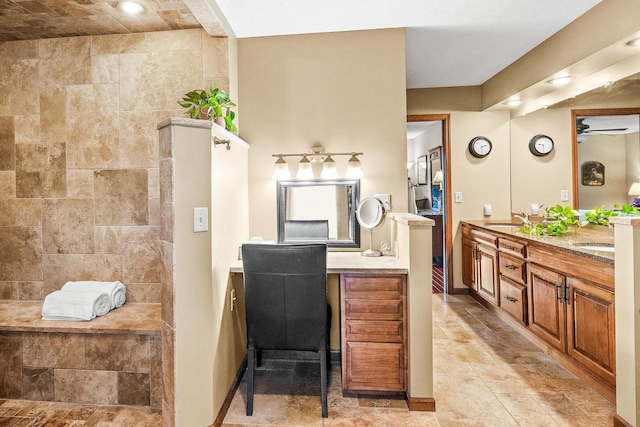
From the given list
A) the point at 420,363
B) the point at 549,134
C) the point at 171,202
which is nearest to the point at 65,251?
the point at 171,202

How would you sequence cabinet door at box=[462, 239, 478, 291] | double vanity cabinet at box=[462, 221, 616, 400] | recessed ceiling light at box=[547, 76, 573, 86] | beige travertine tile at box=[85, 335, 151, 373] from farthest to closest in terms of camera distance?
cabinet door at box=[462, 239, 478, 291], recessed ceiling light at box=[547, 76, 573, 86], beige travertine tile at box=[85, 335, 151, 373], double vanity cabinet at box=[462, 221, 616, 400]

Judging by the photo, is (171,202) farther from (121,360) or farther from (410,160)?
(410,160)

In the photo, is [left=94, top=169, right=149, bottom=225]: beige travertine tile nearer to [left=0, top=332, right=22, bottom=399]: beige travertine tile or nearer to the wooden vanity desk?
[left=0, top=332, right=22, bottom=399]: beige travertine tile

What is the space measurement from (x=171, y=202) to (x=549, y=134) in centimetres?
360

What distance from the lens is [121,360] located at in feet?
7.32

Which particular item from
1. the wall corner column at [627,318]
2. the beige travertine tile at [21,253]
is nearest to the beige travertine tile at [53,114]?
the beige travertine tile at [21,253]

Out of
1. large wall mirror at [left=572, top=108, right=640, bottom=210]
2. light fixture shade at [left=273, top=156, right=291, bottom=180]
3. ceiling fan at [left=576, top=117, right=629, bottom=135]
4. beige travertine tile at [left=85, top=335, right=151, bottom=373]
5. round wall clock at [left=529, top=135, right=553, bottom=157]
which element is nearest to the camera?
beige travertine tile at [left=85, top=335, right=151, bottom=373]

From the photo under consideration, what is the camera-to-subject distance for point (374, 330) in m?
2.19

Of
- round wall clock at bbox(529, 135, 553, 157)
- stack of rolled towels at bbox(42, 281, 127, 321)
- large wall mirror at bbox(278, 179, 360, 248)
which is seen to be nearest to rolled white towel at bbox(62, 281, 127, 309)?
stack of rolled towels at bbox(42, 281, 127, 321)

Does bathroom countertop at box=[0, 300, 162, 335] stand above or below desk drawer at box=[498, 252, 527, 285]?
below

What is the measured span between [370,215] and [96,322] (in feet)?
6.57

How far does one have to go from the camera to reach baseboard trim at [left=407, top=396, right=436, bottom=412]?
6.83 feet

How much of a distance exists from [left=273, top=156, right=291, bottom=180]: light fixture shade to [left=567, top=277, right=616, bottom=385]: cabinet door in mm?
2141

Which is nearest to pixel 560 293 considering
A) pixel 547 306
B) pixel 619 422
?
pixel 547 306
